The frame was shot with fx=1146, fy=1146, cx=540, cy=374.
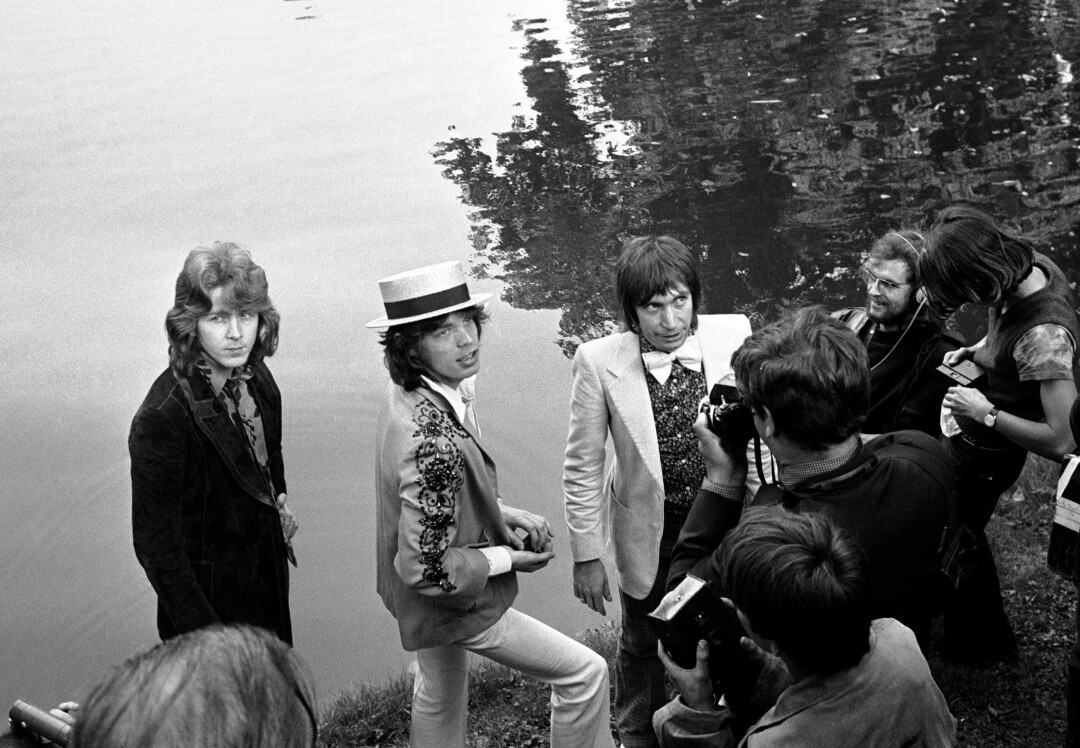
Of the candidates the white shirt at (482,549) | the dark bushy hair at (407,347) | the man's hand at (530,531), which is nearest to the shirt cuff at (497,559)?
the white shirt at (482,549)

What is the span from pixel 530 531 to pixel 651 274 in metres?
0.96

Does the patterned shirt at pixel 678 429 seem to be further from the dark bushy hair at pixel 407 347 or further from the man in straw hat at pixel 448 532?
the dark bushy hair at pixel 407 347

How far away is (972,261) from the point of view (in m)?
3.83

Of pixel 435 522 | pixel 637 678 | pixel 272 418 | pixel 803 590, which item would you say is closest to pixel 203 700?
pixel 803 590

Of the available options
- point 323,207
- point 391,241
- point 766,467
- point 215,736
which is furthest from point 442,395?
point 323,207

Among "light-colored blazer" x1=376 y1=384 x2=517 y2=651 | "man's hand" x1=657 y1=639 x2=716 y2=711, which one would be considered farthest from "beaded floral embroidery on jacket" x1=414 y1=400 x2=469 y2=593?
"man's hand" x1=657 y1=639 x2=716 y2=711

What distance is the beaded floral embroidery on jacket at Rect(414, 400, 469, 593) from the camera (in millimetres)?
3416

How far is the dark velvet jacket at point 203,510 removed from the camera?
11.8 ft

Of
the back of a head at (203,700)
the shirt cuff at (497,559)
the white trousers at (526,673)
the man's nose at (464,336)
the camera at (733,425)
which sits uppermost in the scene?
the man's nose at (464,336)

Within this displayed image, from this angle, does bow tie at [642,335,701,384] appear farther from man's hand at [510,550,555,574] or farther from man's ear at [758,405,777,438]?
man's ear at [758,405,777,438]

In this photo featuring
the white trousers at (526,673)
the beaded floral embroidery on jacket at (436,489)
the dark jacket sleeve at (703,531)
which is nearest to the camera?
the dark jacket sleeve at (703,531)

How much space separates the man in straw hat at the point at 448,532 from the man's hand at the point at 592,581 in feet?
0.87

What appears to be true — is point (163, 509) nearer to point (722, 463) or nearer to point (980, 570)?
point (722, 463)

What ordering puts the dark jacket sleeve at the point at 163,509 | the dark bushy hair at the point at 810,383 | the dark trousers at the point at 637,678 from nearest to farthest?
the dark bushy hair at the point at 810,383 → the dark jacket sleeve at the point at 163,509 → the dark trousers at the point at 637,678
